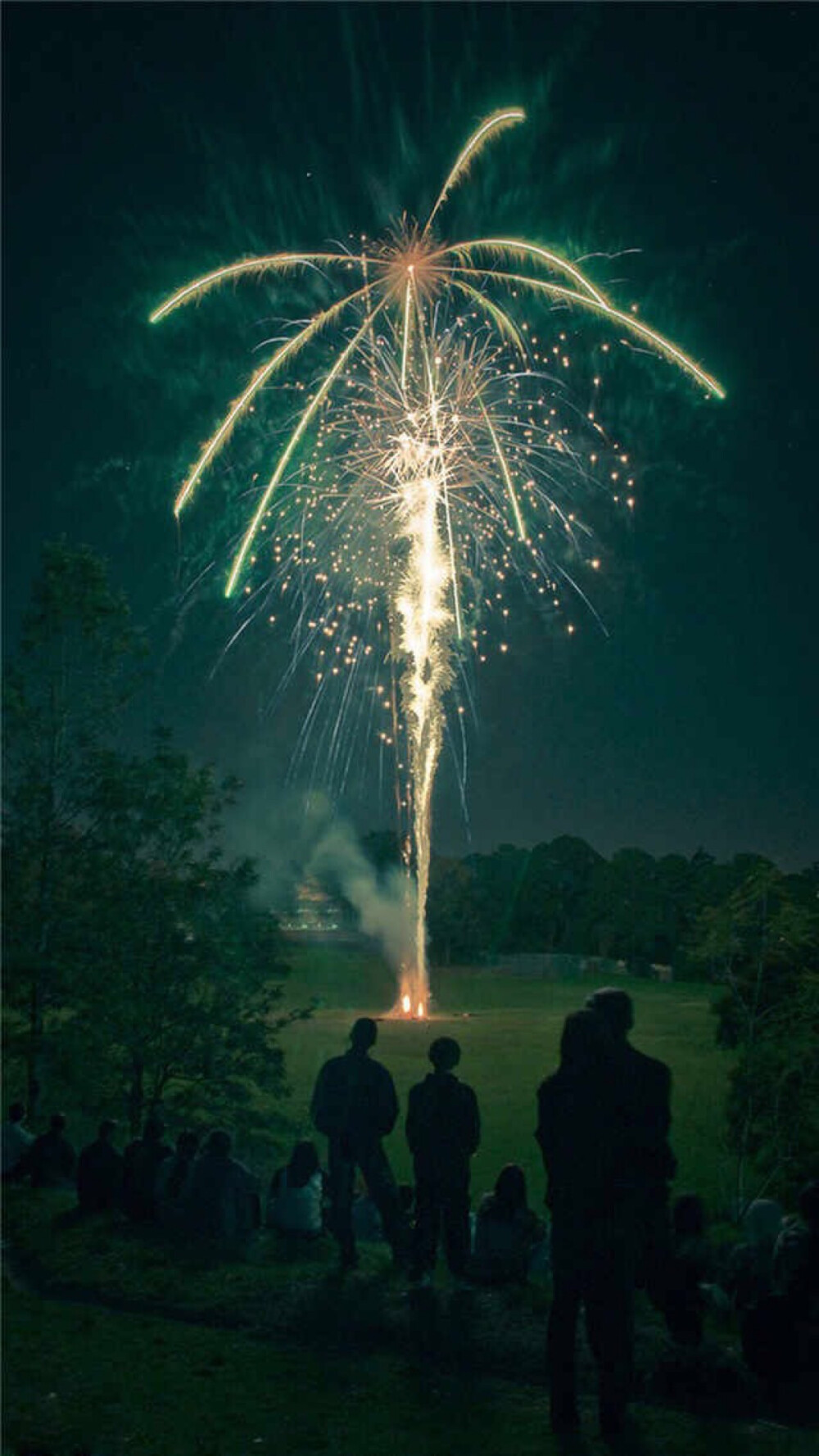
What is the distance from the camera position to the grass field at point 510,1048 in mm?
24812

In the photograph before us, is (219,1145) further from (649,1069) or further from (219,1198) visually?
(649,1069)

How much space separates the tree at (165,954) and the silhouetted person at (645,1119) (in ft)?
37.6

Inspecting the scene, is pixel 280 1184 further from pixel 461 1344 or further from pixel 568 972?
pixel 568 972

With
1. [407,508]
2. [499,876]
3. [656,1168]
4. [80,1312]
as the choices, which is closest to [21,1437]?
[80,1312]

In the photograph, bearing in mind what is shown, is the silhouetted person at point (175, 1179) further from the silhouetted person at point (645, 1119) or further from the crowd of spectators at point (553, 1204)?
the silhouetted person at point (645, 1119)

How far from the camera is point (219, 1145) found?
981 centimetres

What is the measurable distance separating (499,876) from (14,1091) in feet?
234

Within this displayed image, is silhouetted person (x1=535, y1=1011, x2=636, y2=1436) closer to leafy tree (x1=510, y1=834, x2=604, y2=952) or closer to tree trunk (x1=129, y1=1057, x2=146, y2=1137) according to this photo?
tree trunk (x1=129, y1=1057, x2=146, y2=1137)

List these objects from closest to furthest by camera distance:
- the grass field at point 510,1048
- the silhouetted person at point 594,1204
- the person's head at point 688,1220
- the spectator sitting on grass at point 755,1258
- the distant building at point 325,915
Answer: the silhouetted person at point 594,1204 → the spectator sitting on grass at point 755,1258 → the person's head at point 688,1220 → the grass field at point 510,1048 → the distant building at point 325,915

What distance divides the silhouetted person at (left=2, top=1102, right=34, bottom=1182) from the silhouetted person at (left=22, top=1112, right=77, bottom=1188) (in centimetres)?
11

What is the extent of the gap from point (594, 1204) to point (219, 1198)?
4.97 m

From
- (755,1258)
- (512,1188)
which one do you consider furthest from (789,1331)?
(512,1188)

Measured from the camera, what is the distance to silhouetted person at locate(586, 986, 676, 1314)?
5738mm

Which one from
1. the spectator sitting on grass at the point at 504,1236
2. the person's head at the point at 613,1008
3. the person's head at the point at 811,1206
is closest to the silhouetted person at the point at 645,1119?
the person's head at the point at 613,1008
